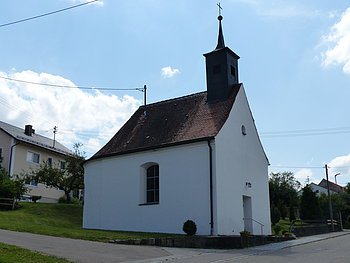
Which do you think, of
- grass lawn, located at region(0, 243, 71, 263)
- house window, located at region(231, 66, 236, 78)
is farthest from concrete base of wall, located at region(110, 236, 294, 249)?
house window, located at region(231, 66, 236, 78)

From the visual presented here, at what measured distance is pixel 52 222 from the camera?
90.1ft

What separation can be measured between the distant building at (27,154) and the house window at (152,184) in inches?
747

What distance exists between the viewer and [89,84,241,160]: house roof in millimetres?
24031

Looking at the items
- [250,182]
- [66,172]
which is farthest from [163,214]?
[66,172]

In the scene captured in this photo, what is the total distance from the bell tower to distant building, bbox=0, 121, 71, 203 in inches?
883

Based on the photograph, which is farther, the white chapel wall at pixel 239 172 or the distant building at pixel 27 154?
the distant building at pixel 27 154

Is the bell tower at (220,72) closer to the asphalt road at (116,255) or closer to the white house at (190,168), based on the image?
the white house at (190,168)

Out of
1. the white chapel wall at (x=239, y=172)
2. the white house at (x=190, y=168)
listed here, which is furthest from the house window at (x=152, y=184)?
the white chapel wall at (x=239, y=172)

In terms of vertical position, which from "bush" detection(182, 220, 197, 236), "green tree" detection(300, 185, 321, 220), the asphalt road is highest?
"green tree" detection(300, 185, 321, 220)

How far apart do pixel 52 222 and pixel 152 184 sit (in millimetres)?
7460

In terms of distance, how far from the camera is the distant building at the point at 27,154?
42375mm

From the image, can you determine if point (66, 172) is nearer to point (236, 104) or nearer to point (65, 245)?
point (236, 104)

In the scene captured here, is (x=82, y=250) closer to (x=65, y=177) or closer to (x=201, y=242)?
(x=201, y=242)

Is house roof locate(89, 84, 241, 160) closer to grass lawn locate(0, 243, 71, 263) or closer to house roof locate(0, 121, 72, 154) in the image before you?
grass lawn locate(0, 243, 71, 263)
